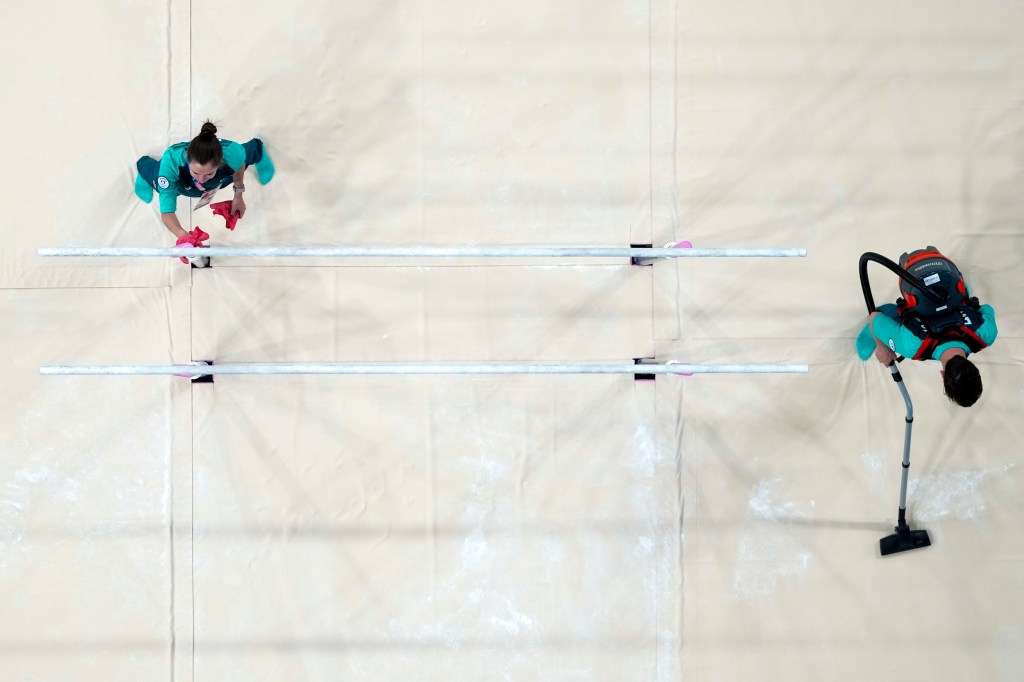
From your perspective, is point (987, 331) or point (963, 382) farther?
point (987, 331)

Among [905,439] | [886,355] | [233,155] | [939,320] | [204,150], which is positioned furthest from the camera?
[905,439]

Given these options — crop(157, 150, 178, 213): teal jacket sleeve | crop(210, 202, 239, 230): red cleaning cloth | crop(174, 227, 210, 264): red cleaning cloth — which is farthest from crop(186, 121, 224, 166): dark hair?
crop(210, 202, 239, 230): red cleaning cloth

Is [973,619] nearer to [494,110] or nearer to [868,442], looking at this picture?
[868,442]

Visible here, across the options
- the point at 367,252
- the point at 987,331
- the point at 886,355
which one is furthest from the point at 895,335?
the point at 367,252

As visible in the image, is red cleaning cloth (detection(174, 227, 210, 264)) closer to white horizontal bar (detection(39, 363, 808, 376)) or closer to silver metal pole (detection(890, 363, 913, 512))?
white horizontal bar (detection(39, 363, 808, 376))

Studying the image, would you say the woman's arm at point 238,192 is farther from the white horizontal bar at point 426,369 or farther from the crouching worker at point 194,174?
the white horizontal bar at point 426,369

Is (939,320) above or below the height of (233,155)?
below

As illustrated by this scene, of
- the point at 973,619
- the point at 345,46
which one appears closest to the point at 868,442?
the point at 973,619

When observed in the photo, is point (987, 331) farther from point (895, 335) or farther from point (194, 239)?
point (194, 239)
